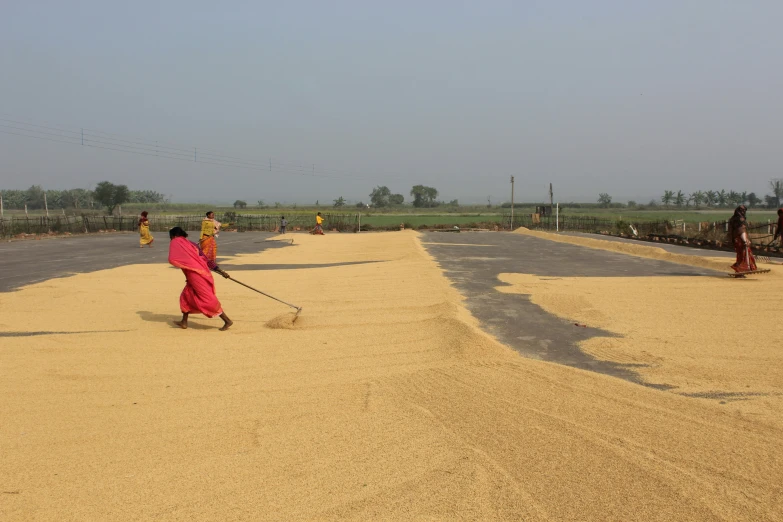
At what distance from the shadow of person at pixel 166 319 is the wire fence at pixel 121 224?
18216 mm

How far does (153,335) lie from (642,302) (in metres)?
7.11

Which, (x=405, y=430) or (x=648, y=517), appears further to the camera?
Answer: (x=405, y=430)

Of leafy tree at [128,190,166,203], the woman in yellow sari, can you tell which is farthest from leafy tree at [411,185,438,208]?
the woman in yellow sari

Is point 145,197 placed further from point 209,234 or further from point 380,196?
point 209,234

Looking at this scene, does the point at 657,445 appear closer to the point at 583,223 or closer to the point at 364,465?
the point at 364,465

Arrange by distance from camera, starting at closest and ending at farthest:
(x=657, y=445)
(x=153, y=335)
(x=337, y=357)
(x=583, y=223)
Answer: (x=657, y=445)
(x=337, y=357)
(x=153, y=335)
(x=583, y=223)

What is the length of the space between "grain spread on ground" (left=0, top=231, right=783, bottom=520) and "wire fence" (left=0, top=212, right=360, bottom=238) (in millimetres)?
21190

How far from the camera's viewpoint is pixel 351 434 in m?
4.31

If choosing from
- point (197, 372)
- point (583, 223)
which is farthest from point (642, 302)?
point (583, 223)

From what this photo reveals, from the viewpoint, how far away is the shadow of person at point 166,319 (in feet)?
26.9

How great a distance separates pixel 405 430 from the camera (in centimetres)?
438

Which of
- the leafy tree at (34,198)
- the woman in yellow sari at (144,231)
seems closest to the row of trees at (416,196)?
the leafy tree at (34,198)

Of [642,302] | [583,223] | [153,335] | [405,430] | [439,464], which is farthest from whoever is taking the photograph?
[583,223]

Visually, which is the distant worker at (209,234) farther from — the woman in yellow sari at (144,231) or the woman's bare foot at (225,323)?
the woman in yellow sari at (144,231)
